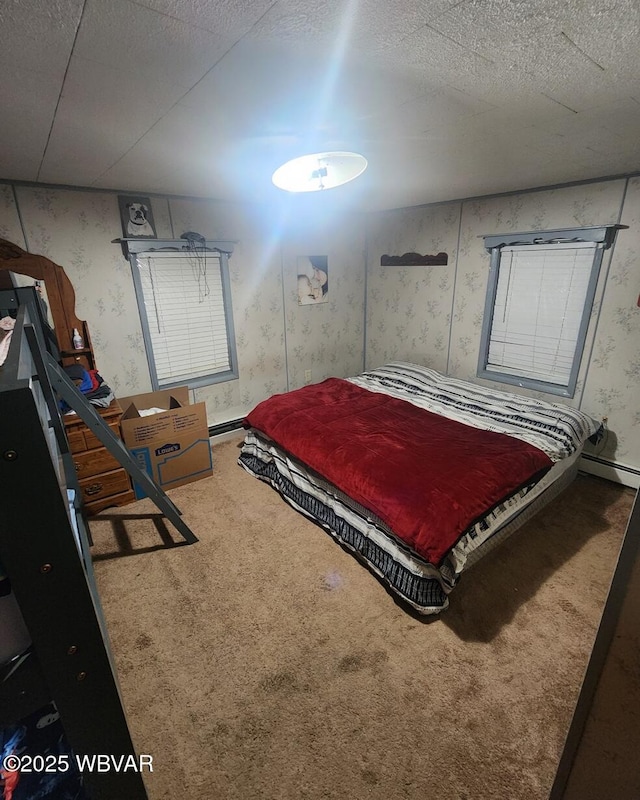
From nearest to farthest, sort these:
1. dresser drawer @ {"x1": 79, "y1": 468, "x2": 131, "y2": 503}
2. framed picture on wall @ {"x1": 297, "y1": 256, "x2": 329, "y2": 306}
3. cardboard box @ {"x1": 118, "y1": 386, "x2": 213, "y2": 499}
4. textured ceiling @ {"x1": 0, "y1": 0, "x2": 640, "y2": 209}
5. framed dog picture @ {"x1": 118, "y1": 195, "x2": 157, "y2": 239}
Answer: textured ceiling @ {"x1": 0, "y1": 0, "x2": 640, "y2": 209}, dresser drawer @ {"x1": 79, "y1": 468, "x2": 131, "y2": 503}, cardboard box @ {"x1": 118, "y1": 386, "x2": 213, "y2": 499}, framed dog picture @ {"x1": 118, "y1": 195, "x2": 157, "y2": 239}, framed picture on wall @ {"x1": 297, "y1": 256, "x2": 329, "y2": 306}

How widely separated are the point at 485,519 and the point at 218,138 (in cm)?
225

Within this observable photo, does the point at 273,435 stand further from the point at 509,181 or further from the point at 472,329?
the point at 509,181

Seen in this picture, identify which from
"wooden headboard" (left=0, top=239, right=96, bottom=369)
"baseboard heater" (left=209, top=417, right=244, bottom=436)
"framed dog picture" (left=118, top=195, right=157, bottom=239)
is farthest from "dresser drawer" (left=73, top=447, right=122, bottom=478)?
"framed dog picture" (left=118, top=195, right=157, bottom=239)

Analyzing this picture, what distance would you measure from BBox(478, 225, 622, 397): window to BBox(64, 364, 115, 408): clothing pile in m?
3.28

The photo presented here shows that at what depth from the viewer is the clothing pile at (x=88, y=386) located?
8.89 ft

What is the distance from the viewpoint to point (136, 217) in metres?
2.99

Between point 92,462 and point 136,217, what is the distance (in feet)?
6.30

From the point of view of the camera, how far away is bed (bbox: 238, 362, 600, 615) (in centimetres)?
190

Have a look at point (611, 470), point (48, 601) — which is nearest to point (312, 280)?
point (611, 470)

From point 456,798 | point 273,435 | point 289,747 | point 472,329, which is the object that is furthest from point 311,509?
point 472,329

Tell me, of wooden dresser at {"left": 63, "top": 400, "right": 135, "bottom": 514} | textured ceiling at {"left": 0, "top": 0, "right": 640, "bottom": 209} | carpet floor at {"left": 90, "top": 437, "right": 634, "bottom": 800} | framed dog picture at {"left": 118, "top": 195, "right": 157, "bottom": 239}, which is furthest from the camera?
framed dog picture at {"left": 118, "top": 195, "right": 157, "bottom": 239}

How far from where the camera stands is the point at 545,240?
9.89 ft

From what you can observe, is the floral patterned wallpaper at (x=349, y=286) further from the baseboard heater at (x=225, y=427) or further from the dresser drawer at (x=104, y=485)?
the dresser drawer at (x=104, y=485)

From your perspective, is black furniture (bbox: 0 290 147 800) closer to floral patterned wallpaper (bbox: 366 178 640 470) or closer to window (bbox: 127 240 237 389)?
window (bbox: 127 240 237 389)
